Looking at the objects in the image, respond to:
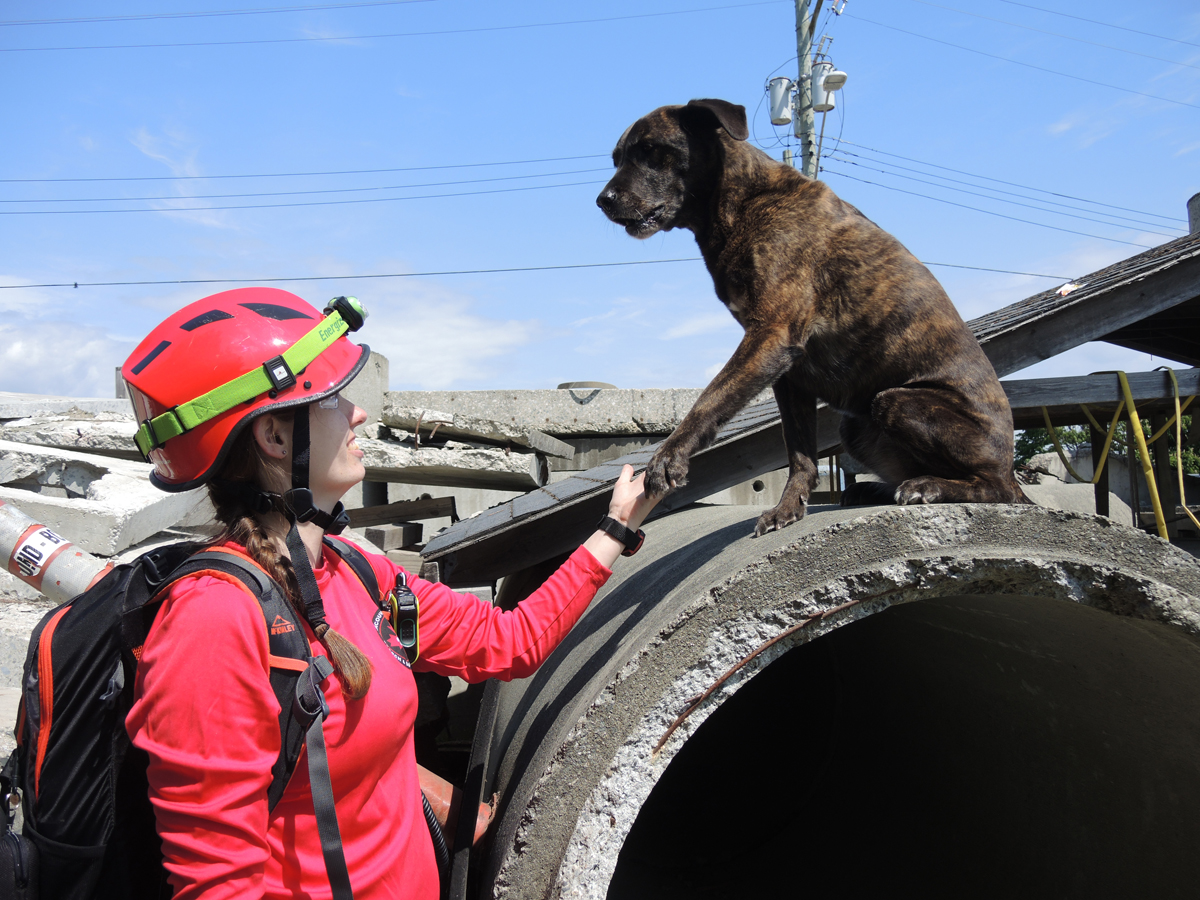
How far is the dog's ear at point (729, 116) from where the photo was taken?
9.60ft

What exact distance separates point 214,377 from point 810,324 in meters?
1.87

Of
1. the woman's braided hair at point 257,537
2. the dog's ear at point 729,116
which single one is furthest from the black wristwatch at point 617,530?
the dog's ear at point 729,116

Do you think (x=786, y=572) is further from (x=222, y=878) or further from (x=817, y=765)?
(x=817, y=765)

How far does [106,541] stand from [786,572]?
16.3ft

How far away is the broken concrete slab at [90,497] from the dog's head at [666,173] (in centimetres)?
384

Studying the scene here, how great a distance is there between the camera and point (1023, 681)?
10.4 feet

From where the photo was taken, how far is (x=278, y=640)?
1.61 meters

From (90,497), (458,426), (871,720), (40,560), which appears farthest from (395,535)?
(40,560)

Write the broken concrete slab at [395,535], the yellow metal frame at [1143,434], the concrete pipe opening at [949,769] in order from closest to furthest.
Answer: the concrete pipe opening at [949,769], the yellow metal frame at [1143,434], the broken concrete slab at [395,535]

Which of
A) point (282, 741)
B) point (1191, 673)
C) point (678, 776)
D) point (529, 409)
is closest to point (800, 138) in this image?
point (529, 409)

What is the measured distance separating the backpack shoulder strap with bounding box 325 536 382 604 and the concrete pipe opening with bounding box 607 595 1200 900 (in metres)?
2.01

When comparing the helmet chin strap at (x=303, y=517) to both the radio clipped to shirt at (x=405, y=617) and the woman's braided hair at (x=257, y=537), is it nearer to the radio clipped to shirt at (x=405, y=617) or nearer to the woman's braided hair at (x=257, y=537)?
the woman's braided hair at (x=257, y=537)

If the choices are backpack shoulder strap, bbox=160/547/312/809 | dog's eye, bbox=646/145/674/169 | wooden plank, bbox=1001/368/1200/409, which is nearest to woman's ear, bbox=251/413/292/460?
backpack shoulder strap, bbox=160/547/312/809

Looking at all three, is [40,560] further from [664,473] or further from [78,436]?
[78,436]
